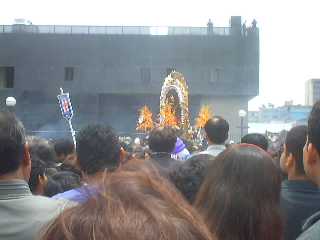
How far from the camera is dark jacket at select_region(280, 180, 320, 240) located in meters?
3.59

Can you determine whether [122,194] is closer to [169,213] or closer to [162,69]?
[169,213]

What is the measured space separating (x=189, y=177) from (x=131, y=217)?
2.43 m

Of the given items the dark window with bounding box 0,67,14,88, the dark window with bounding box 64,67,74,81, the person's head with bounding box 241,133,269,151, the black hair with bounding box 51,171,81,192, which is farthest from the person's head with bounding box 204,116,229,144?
the dark window with bounding box 0,67,14,88

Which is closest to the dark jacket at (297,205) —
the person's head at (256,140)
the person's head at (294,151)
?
the person's head at (294,151)

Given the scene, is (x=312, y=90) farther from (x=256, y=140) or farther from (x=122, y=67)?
(x=256, y=140)

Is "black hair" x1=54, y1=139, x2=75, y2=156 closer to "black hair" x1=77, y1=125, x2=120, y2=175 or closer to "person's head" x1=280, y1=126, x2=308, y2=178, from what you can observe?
"black hair" x1=77, y1=125, x2=120, y2=175

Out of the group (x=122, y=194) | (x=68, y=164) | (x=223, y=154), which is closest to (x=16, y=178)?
(x=223, y=154)

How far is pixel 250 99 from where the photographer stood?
47.8 m

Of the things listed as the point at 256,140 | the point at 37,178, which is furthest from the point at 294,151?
the point at 256,140

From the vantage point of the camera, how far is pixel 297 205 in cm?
362

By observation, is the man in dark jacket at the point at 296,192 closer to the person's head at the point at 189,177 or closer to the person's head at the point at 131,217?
the person's head at the point at 189,177

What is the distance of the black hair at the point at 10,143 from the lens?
9.20 ft

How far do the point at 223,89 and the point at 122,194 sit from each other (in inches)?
1779

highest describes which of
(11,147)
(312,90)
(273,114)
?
(312,90)
